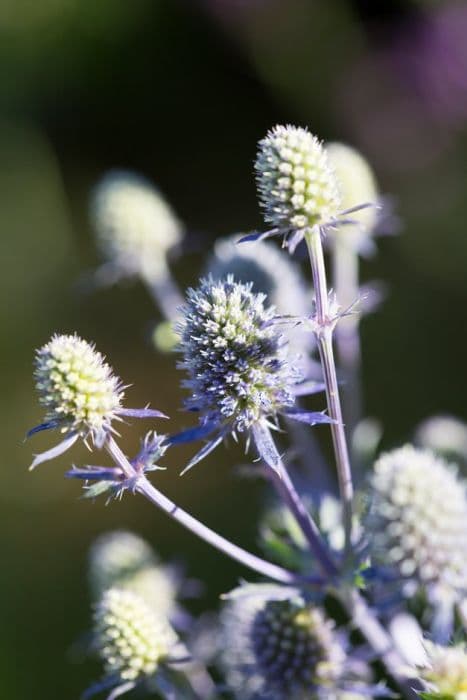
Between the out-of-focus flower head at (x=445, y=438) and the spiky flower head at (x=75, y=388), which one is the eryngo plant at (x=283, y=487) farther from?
the out-of-focus flower head at (x=445, y=438)

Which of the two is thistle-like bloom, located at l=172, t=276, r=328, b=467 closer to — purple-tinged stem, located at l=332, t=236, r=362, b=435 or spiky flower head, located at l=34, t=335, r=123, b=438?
spiky flower head, located at l=34, t=335, r=123, b=438

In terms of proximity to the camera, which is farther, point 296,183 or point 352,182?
point 352,182

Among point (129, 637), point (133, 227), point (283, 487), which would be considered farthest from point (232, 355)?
point (133, 227)

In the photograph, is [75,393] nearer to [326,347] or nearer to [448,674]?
[326,347]

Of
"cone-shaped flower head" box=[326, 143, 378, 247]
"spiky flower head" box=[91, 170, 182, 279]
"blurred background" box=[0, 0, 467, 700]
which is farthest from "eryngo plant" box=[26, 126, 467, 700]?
"blurred background" box=[0, 0, 467, 700]

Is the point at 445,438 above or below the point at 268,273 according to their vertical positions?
below

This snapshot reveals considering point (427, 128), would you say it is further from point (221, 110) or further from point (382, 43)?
point (221, 110)

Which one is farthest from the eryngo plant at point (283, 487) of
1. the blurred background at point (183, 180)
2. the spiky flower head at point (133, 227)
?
the blurred background at point (183, 180)
